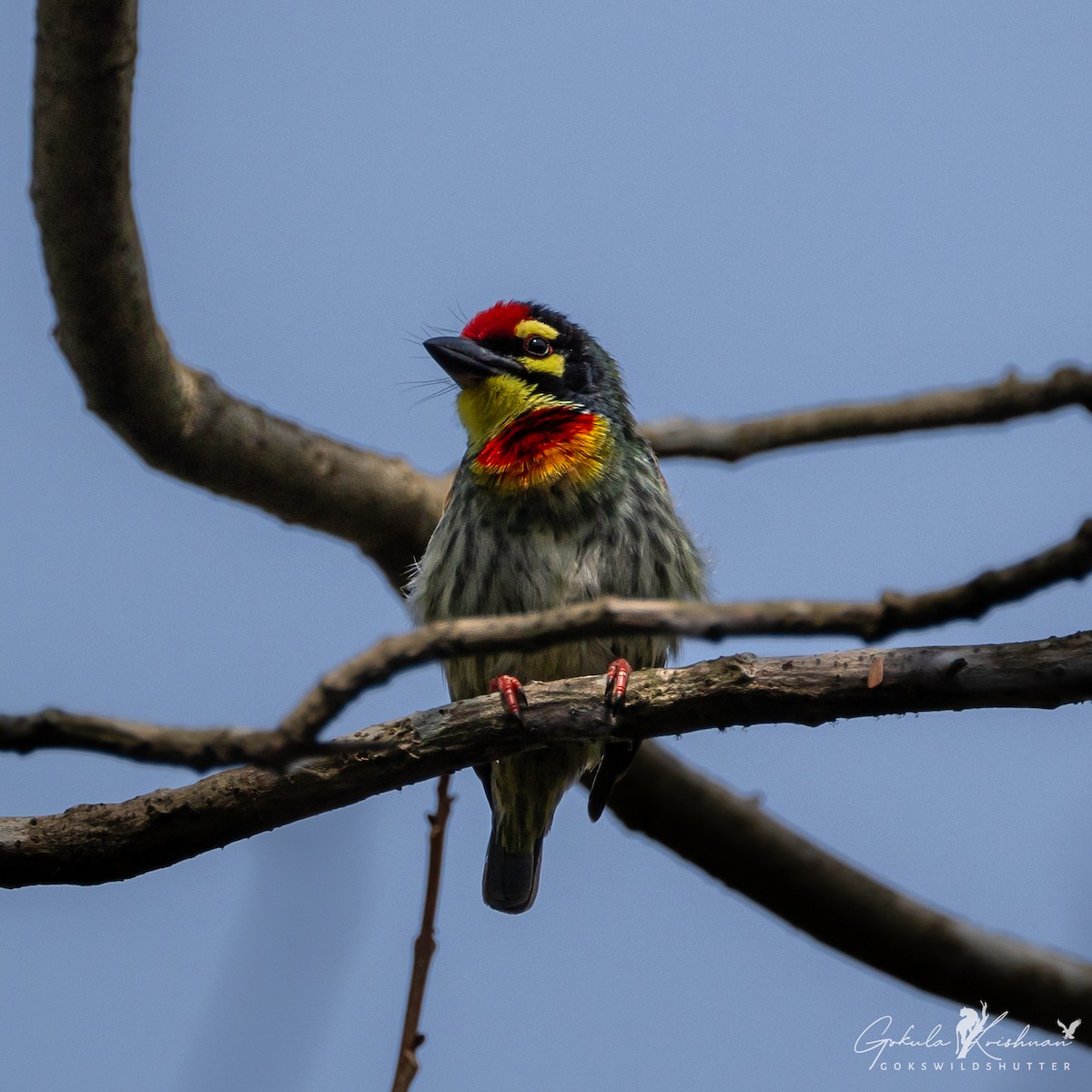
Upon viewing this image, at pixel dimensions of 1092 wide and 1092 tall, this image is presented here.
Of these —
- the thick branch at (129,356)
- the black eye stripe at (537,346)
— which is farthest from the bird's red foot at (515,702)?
the black eye stripe at (537,346)

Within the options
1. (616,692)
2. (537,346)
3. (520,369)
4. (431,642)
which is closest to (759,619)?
(431,642)

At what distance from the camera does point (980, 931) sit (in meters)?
5.44

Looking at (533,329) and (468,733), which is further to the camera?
(533,329)

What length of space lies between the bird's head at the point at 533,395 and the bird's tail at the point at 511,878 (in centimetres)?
151

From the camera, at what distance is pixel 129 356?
4648mm

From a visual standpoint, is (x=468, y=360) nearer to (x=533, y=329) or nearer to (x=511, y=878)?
(x=533, y=329)

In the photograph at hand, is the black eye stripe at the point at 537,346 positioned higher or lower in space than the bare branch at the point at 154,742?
higher

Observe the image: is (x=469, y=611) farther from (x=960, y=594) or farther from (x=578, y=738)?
(x=960, y=594)

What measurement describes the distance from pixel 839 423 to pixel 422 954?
3.60 metres

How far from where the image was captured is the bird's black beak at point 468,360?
5.61 meters

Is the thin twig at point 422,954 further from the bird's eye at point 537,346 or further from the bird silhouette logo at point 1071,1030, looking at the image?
the bird silhouette logo at point 1071,1030

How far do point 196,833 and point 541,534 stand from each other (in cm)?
197

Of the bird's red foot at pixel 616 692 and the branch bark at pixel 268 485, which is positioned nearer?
the branch bark at pixel 268 485

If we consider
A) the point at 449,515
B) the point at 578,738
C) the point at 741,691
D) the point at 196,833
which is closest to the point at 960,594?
the point at 741,691
